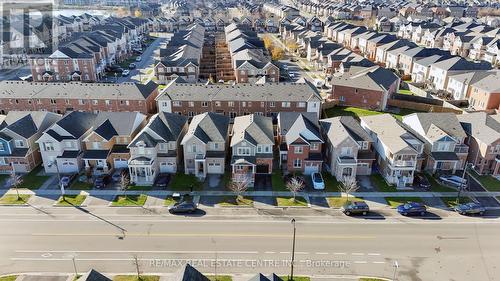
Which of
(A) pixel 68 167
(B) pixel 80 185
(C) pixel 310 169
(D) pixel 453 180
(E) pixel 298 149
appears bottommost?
(B) pixel 80 185

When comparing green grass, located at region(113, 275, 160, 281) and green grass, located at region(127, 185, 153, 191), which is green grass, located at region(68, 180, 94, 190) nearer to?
green grass, located at region(127, 185, 153, 191)

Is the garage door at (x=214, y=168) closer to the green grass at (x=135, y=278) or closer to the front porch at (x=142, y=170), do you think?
the front porch at (x=142, y=170)

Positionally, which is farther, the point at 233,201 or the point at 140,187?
the point at 140,187

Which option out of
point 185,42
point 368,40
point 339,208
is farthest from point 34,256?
point 368,40

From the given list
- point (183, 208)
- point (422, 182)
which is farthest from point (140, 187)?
point (422, 182)

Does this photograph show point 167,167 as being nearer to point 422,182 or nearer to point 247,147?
point 247,147

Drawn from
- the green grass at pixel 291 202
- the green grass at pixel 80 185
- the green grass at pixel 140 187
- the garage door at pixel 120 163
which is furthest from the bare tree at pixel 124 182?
the green grass at pixel 291 202

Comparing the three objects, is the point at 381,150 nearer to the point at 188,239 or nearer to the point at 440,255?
the point at 440,255
